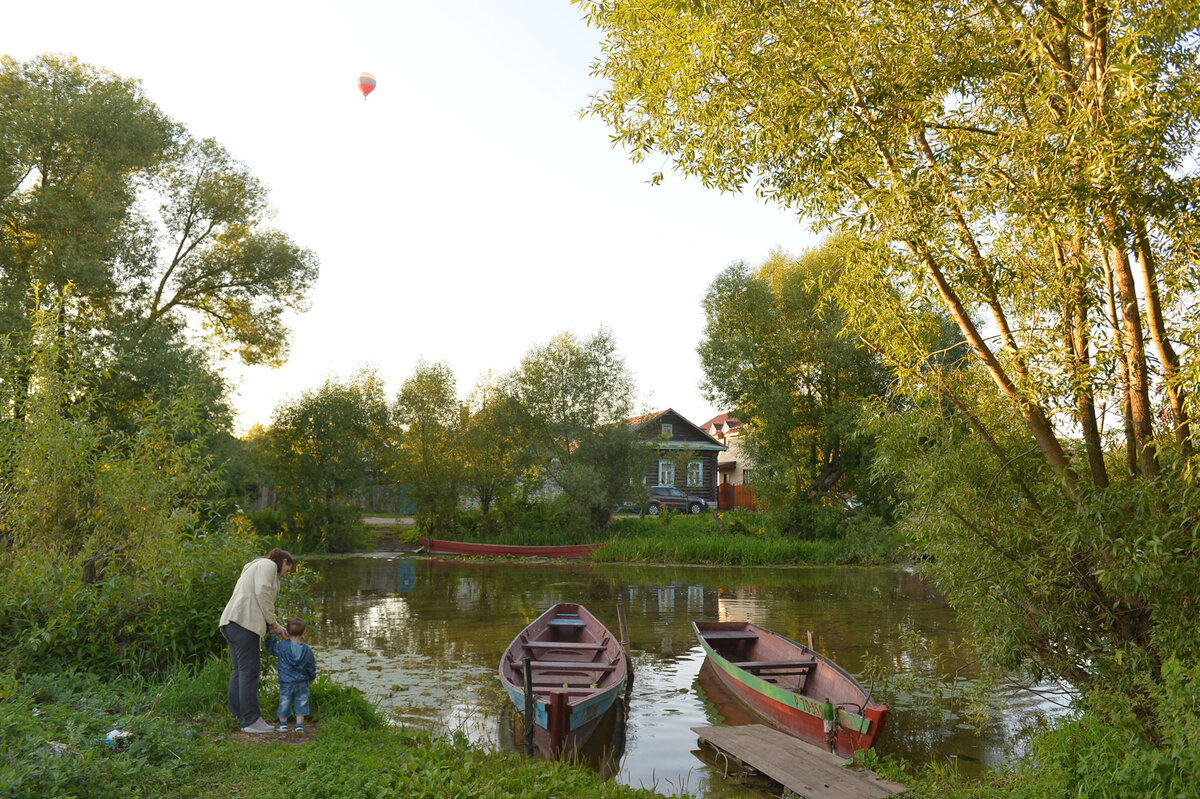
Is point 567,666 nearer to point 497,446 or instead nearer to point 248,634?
point 248,634

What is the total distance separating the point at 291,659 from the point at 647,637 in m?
9.67

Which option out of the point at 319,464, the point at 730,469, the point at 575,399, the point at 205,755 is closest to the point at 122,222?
the point at 319,464

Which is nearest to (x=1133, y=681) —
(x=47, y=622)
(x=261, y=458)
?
(x=47, y=622)

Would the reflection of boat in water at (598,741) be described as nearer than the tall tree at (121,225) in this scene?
Yes

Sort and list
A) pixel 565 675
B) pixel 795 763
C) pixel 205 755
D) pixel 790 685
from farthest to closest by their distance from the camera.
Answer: pixel 565 675
pixel 790 685
pixel 795 763
pixel 205 755

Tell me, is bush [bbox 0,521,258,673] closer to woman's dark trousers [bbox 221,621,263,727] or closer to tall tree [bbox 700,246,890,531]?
woman's dark trousers [bbox 221,621,263,727]

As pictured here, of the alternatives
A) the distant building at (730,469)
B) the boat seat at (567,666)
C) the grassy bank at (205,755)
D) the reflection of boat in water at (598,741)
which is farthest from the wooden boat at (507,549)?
the grassy bank at (205,755)

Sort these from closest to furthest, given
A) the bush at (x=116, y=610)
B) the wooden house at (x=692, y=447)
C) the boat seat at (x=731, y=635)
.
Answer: the bush at (x=116, y=610), the boat seat at (x=731, y=635), the wooden house at (x=692, y=447)

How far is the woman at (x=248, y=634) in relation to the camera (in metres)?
6.83

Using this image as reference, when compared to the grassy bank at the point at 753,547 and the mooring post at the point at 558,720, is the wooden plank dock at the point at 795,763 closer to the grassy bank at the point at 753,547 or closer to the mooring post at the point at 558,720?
the mooring post at the point at 558,720

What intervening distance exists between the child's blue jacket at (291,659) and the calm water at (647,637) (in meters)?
2.45

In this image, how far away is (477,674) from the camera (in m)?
12.0

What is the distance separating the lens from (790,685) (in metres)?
10.3

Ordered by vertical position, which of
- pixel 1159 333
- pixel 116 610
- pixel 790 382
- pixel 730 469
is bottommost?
pixel 116 610
